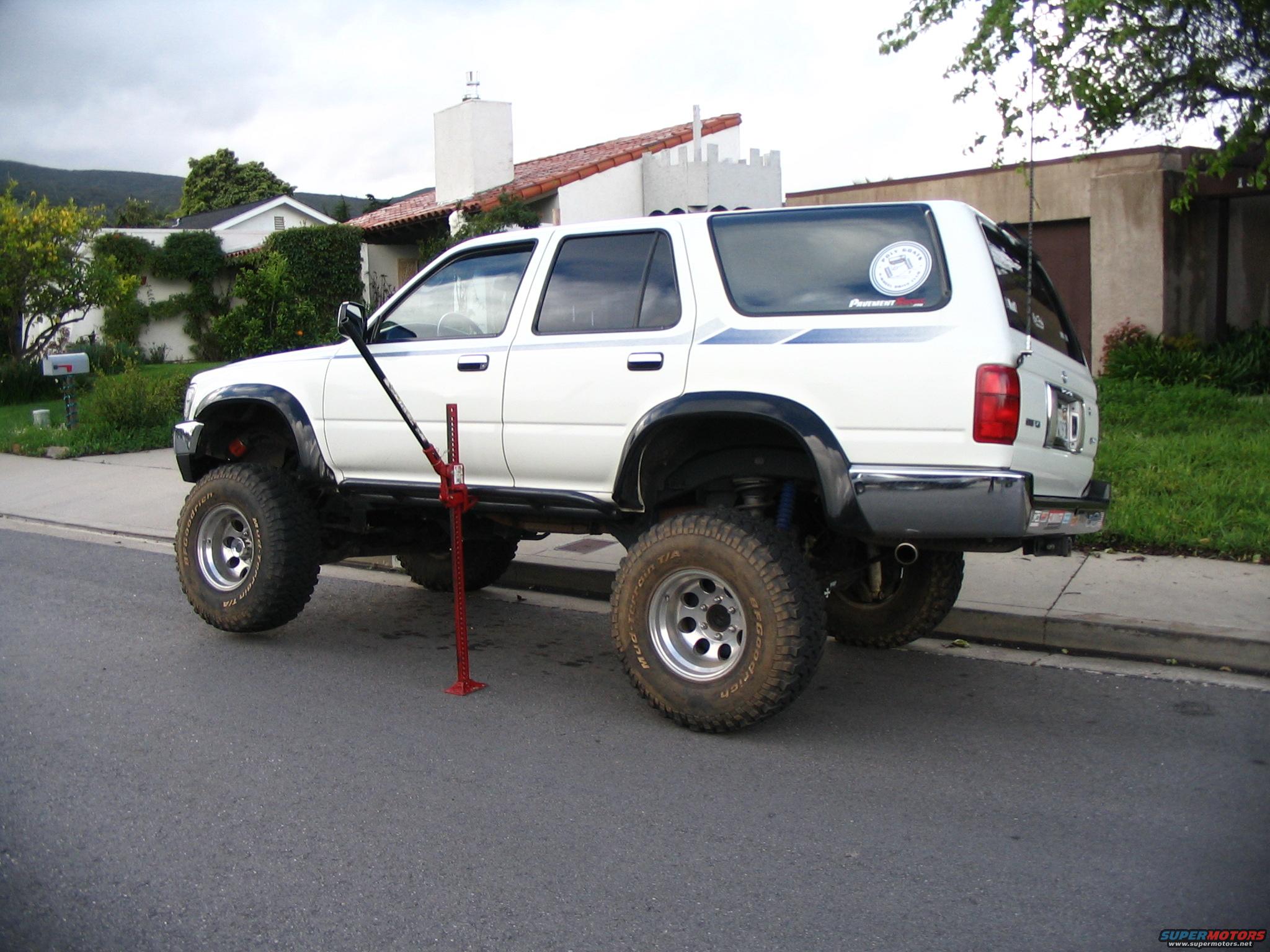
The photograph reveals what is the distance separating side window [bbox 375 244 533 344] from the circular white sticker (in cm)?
187

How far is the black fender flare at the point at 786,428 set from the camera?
4605 mm

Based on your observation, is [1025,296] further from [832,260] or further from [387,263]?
[387,263]

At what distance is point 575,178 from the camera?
19391 mm

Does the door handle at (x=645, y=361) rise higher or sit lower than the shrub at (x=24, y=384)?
lower

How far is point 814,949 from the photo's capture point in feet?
10.5

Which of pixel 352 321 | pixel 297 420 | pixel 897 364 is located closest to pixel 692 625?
pixel 897 364

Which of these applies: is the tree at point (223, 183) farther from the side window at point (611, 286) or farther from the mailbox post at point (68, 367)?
the side window at point (611, 286)

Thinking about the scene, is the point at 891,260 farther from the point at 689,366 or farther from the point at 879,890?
the point at 879,890

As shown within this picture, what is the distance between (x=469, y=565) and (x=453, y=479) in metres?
2.17

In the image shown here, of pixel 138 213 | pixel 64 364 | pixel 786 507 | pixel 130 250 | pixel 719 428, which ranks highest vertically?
pixel 138 213

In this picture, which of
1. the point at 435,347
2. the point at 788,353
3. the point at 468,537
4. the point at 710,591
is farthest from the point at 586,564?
the point at 788,353

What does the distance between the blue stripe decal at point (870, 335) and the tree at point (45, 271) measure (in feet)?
62.2

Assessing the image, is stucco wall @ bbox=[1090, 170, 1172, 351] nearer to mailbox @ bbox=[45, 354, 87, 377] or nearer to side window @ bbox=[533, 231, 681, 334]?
side window @ bbox=[533, 231, 681, 334]

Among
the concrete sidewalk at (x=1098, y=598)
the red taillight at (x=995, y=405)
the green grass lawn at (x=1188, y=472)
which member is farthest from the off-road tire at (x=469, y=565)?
the green grass lawn at (x=1188, y=472)
